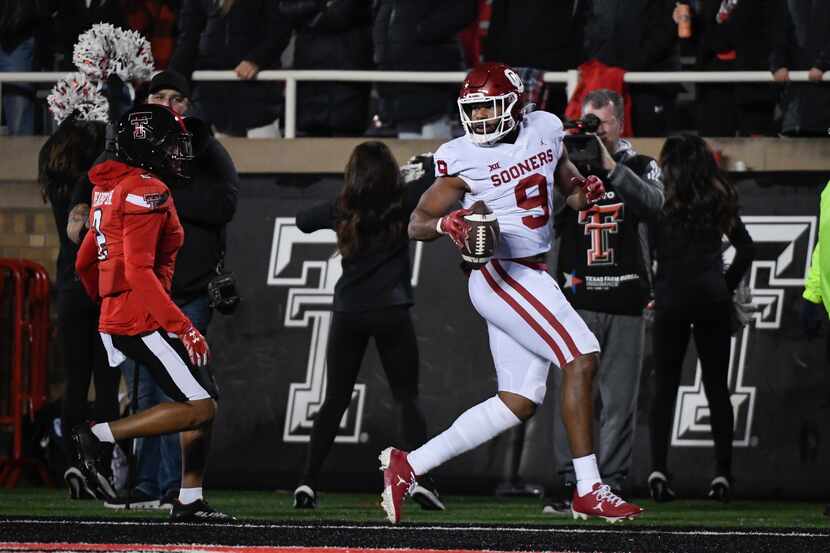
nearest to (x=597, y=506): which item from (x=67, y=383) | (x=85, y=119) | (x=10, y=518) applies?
(x=10, y=518)

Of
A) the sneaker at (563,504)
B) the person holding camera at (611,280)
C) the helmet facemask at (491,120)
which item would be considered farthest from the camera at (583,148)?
the sneaker at (563,504)

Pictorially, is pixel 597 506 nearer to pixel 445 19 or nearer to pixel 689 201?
pixel 689 201

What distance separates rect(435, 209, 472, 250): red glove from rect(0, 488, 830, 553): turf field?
114 cm

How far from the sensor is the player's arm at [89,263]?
301 inches

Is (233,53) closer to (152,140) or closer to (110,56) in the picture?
(110,56)

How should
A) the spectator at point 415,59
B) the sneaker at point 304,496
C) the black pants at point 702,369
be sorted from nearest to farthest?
the sneaker at point 304,496 → the black pants at point 702,369 → the spectator at point 415,59

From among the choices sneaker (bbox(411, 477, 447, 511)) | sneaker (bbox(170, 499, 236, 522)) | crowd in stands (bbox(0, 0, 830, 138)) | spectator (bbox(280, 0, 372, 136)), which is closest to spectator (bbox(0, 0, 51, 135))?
crowd in stands (bbox(0, 0, 830, 138))

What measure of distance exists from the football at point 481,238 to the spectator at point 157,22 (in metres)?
5.13

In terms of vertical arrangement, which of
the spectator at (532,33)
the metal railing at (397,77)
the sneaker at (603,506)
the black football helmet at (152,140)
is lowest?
the sneaker at (603,506)

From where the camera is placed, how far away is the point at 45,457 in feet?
34.8

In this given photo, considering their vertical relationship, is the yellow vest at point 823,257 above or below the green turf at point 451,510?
above

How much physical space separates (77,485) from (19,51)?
3.62 metres

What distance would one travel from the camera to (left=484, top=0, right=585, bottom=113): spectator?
10.7m

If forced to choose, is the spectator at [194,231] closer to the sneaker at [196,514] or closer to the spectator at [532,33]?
the sneaker at [196,514]
